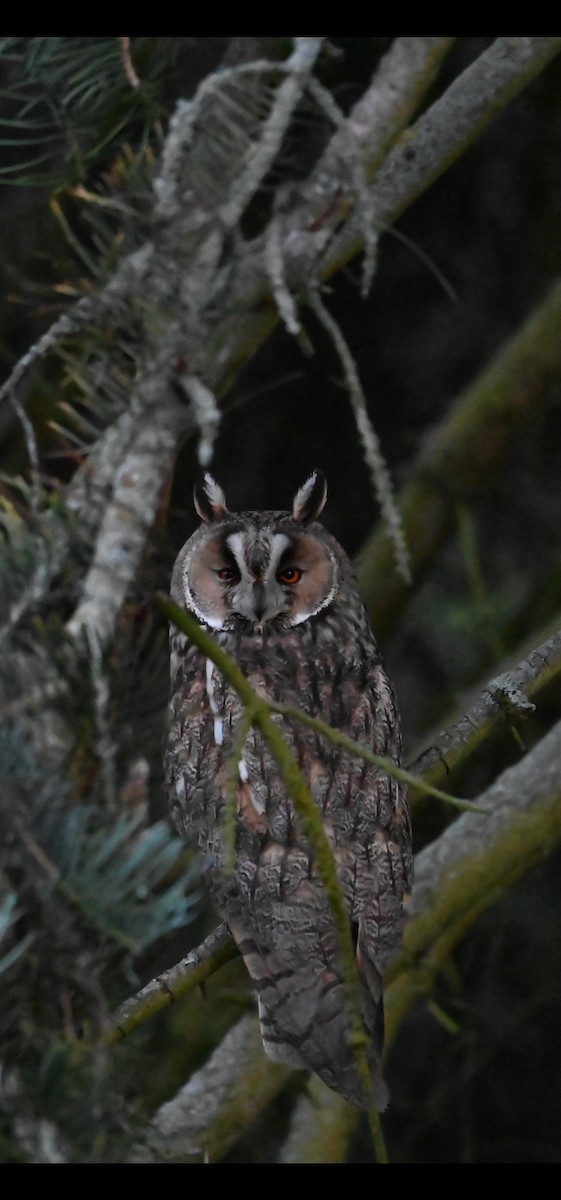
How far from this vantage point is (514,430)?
2064 millimetres

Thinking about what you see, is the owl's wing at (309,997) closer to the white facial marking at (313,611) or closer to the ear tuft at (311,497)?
the white facial marking at (313,611)

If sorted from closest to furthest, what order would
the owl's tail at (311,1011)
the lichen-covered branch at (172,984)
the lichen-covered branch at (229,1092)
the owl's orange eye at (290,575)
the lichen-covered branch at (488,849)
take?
the lichen-covered branch at (172,984), the owl's tail at (311,1011), the owl's orange eye at (290,575), the lichen-covered branch at (229,1092), the lichen-covered branch at (488,849)

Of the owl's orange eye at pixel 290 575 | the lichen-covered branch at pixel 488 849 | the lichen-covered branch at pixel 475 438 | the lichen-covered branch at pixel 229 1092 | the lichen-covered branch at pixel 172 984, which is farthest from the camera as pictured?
the lichen-covered branch at pixel 475 438

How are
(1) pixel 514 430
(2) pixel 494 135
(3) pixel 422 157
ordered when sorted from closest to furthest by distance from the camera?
1. (3) pixel 422 157
2. (1) pixel 514 430
3. (2) pixel 494 135

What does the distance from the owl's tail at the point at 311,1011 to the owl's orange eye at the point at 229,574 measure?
0.39 m

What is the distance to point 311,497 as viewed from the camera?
52.2 inches

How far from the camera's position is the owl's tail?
4.16ft

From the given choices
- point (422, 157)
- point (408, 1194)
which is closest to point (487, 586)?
point (422, 157)

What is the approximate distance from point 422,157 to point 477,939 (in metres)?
1.69

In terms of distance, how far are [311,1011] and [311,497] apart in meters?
0.54

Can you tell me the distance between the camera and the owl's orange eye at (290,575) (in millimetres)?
1370

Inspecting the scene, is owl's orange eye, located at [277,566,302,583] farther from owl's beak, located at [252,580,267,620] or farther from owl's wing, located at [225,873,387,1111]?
owl's wing, located at [225,873,387,1111]

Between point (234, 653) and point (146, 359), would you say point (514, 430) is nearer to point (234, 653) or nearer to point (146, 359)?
point (234, 653)

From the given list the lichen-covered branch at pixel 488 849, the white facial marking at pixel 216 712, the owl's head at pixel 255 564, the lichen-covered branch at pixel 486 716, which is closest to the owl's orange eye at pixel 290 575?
the owl's head at pixel 255 564
